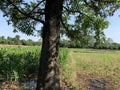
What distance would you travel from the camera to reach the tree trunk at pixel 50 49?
30.5 ft

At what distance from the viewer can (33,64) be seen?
1759 cm

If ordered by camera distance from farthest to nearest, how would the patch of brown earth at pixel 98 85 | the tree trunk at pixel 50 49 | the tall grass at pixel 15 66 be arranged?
the patch of brown earth at pixel 98 85 → the tall grass at pixel 15 66 → the tree trunk at pixel 50 49

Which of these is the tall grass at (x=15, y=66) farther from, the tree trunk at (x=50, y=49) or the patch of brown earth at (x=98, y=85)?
the tree trunk at (x=50, y=49)

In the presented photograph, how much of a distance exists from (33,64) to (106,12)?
7.59 meters

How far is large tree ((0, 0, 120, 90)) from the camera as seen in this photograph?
9.32 meters

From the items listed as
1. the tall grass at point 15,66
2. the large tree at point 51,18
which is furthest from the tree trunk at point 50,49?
the tall grass at point 15,66

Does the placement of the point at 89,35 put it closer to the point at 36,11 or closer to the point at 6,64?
the point at 36,11

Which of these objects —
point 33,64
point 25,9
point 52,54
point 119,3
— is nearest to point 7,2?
point 25,9

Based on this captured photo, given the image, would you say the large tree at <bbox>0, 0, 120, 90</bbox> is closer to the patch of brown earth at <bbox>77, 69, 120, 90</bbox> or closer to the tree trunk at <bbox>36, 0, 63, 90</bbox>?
the tree trunk at <bbox>36, 0, 63, 90</bbox>

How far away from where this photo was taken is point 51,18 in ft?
30.8

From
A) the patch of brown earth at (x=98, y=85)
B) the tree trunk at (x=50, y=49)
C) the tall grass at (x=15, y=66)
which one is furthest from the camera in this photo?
the patch of brown earth at (x=98, y=85)

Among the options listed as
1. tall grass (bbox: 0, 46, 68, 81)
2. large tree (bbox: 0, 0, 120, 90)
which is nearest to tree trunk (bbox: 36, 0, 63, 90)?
large tree (bbox: 0, 0, 120, 90)

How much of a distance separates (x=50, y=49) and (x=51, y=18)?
91cm

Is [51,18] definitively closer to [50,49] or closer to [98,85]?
[50,49]
